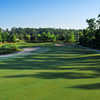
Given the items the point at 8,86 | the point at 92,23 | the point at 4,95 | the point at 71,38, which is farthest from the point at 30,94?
the point at 71,38

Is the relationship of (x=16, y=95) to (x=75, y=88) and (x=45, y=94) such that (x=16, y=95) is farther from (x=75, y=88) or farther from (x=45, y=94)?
(x=75, y=88)

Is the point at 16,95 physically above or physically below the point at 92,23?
below

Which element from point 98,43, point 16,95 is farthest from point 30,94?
point 98,43

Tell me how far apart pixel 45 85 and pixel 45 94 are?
3.20ft

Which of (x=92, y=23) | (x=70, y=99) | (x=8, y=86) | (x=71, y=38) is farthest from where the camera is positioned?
(x=71, y=38)

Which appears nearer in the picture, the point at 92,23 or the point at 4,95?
the point at 4,95

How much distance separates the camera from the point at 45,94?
5.08 m

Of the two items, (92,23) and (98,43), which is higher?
(92,23)

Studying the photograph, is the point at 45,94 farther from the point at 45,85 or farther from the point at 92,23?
the point at 92,23

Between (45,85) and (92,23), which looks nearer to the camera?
(45,85)

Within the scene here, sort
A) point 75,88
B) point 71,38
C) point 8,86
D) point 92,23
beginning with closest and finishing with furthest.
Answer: point 75,88
point 8,86
point 92,23
point 71,38

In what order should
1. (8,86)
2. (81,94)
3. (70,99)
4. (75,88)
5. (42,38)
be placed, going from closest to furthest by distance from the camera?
(70,99), (81,94), (75,88), (8,86), (42,38)

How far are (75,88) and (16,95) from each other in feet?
7.87

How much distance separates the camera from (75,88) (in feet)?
18.4
